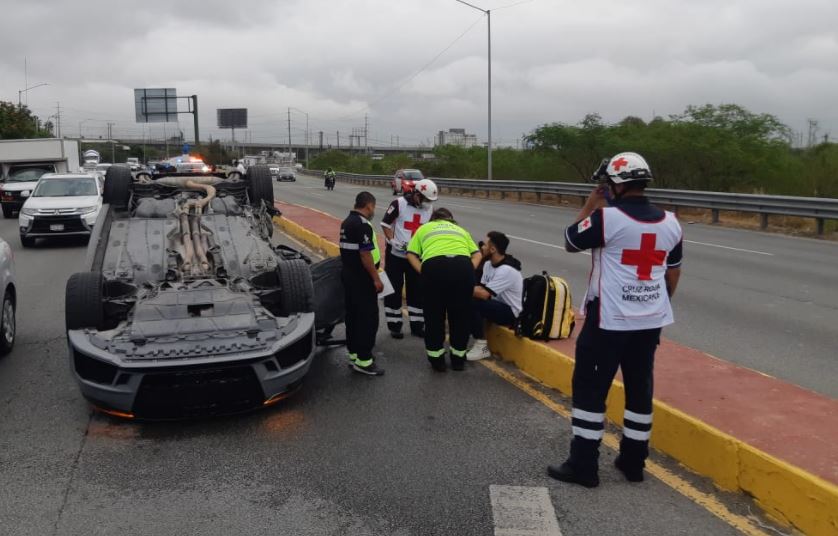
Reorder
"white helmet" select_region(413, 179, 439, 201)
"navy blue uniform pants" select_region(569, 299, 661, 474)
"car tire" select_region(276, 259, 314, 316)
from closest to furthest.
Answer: "navy blue uniform pants" select_region(569, 299, 661, 474) < "car tire" select_region(276, 259, 314, 316) < "white helmet" select_region(413, 179, 439, 201)

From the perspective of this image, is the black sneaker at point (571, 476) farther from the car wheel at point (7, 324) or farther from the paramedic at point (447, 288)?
the car wheel at point (7, 324)

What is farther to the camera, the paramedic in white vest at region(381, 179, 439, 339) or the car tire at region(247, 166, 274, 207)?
the car tire at region(247, 166, 274, 207)

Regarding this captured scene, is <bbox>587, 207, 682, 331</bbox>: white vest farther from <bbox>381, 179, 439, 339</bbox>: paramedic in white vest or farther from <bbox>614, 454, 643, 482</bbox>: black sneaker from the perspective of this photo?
<bbox>381, 179, 439, 339</bbox>: paramedic in white vest

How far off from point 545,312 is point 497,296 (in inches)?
22.0

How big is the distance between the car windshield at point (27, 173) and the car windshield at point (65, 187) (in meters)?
9.25

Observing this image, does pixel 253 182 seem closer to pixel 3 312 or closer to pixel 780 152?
pixel 3 312

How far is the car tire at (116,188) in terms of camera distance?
27.5 ft

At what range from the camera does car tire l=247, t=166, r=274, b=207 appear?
9461 mm

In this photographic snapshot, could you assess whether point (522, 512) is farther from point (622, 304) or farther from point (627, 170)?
point (627, 170)

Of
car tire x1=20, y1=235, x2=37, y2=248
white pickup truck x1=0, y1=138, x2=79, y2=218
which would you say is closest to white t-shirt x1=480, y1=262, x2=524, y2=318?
car tire x1=20, y1=235, x2=37, y2=248

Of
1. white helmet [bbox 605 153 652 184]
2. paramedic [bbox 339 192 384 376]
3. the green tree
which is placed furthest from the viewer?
the green tree

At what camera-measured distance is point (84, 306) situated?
570 cm

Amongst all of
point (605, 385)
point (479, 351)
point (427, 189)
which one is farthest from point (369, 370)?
point (605, 385)

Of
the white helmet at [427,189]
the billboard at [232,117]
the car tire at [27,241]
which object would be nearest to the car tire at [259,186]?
the white helmet at [427,189]
